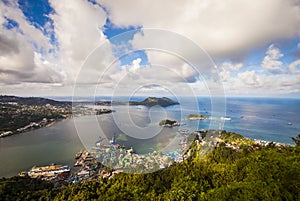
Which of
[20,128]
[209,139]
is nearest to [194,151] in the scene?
[209,139]

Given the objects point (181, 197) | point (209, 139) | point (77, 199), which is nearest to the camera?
point (181, 197)

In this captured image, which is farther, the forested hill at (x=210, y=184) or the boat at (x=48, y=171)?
the boat at (x=48, y=171)

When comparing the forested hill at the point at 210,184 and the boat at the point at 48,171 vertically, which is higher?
the forested hill at the point at 210,184

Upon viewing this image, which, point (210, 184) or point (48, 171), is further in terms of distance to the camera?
point (48, 171)

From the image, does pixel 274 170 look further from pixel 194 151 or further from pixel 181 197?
pixel 194 151

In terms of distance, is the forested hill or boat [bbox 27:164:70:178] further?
boat [bbox 27:164:70:178]

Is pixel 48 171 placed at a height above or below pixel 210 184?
below

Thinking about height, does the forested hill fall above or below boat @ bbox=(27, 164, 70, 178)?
above

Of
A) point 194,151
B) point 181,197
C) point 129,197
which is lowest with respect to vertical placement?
point 194,151
